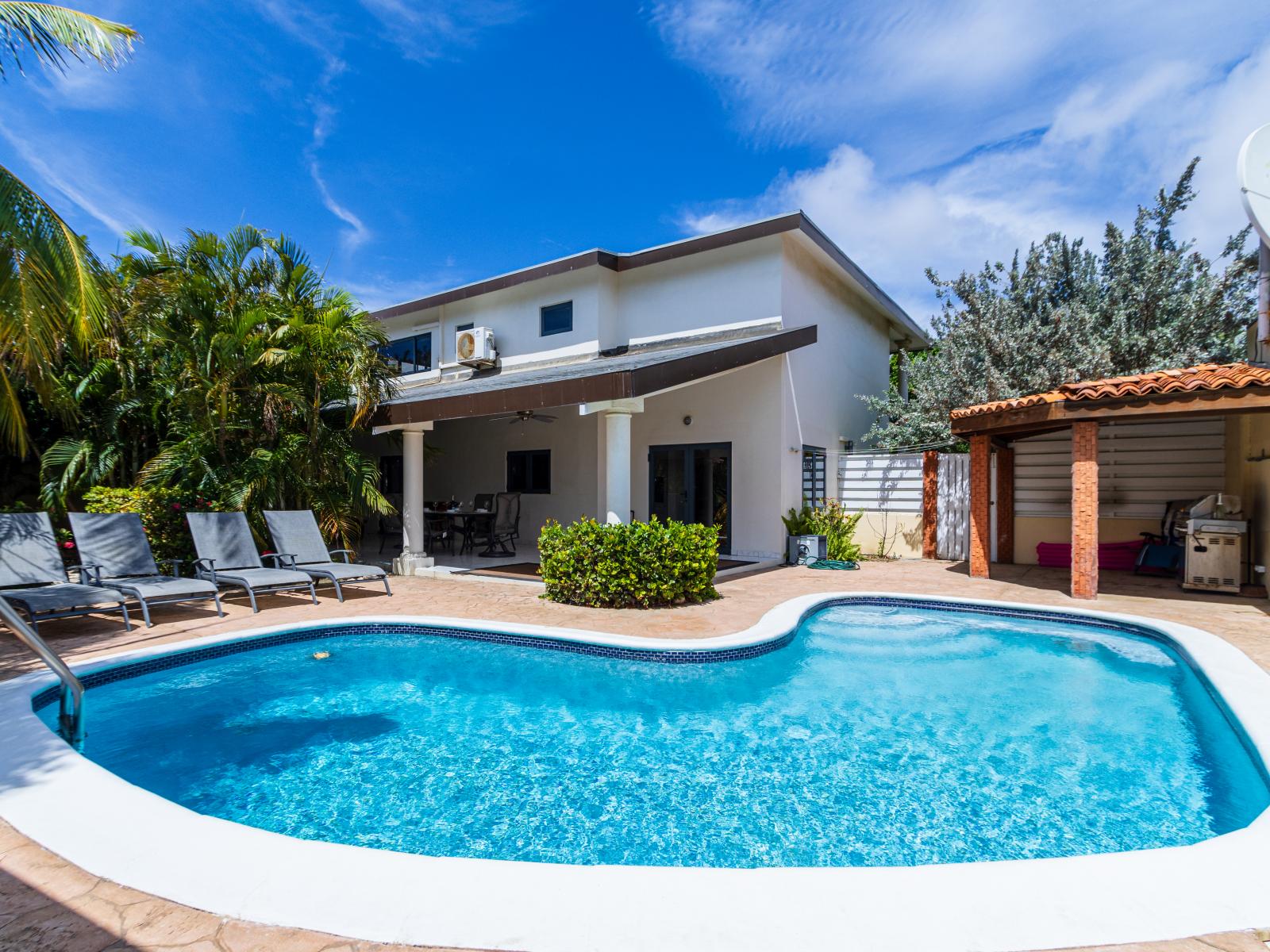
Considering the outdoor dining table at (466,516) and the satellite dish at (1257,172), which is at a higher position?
the satellite dish at (1257,172)

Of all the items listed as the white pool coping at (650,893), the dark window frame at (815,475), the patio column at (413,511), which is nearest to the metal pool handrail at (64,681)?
the white pool coping at (650,893)

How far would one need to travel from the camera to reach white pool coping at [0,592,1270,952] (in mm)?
2285

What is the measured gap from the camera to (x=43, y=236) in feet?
23.2

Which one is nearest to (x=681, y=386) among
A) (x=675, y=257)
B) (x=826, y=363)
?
(x=675, y=257)

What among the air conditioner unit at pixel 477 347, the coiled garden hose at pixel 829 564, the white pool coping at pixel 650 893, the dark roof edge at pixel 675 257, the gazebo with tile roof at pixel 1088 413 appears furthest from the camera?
the air conditioner unit at pixel 477 347

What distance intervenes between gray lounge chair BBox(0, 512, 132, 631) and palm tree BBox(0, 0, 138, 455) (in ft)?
6.83

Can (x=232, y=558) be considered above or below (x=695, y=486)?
below

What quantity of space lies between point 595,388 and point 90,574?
684 centimetres

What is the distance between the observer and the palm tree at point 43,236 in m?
6.70

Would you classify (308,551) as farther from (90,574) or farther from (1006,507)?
(1006,507)

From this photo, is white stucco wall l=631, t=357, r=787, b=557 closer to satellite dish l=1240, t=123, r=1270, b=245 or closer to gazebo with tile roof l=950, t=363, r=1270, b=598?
gazebo with tile roof l=950, t=363, r=1270, b=598

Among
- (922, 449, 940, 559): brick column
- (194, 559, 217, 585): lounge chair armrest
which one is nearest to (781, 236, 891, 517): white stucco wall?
(922, 449, 940, 559): brick column

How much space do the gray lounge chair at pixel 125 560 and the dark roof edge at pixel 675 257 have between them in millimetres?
9793

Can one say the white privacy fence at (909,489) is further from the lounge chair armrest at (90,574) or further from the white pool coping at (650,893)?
the lounge chair armrest at (90,574)
